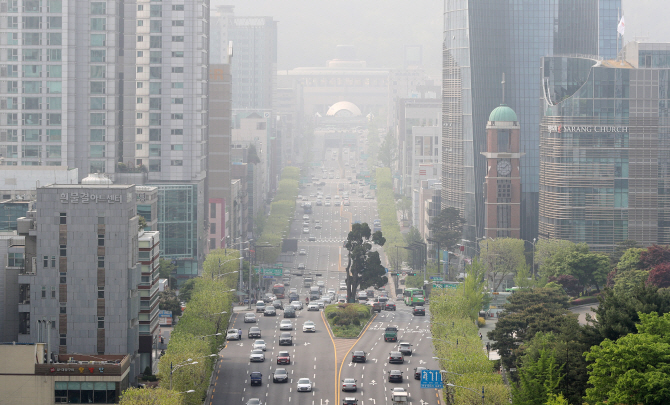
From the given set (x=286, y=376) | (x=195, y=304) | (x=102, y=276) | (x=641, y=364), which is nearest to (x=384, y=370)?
(x=286, y=376)

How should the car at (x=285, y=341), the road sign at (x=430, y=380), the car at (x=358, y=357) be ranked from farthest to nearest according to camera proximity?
1. the car at (x=285, y=341)
2. the car at (x=358, y=357)
3. the road sign at (x=430, y=380)

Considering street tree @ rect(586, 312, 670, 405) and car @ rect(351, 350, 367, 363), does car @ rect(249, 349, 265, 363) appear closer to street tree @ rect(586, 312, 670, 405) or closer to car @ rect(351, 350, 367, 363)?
car @ rect(351, 350, 367, 363)

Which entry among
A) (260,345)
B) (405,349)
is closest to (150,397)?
(260,345)

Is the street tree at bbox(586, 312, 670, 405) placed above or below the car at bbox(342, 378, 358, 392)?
above

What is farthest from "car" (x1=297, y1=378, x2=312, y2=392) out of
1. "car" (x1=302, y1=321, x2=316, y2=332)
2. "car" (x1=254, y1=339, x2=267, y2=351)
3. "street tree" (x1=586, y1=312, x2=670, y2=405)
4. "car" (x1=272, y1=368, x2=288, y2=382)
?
"street tree" (x1=586, y1=312, x2=670, y2=405)

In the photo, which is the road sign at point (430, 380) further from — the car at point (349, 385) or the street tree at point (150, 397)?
the street tree at point (150, 397)

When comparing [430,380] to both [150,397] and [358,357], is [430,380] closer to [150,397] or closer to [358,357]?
[358,357]

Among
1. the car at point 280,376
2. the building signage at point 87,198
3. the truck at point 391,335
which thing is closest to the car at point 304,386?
the car at point 280,376
